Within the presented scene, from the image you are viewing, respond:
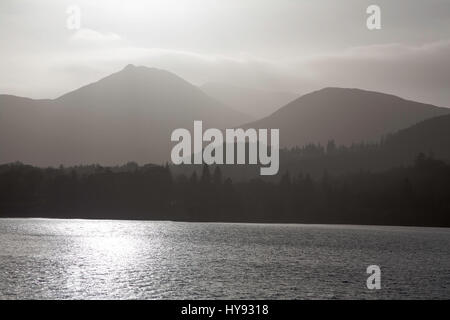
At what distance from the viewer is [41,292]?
8606 centimetres

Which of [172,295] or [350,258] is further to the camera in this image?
[350,258]

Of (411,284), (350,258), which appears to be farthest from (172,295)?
(350,258)

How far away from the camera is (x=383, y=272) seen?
123312mm

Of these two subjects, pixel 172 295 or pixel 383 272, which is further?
pixel 383 272

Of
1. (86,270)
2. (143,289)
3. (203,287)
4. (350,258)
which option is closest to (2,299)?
(143,289)

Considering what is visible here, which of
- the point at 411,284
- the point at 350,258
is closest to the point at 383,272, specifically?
the point at 411,284

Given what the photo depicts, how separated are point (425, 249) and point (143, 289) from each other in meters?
135
